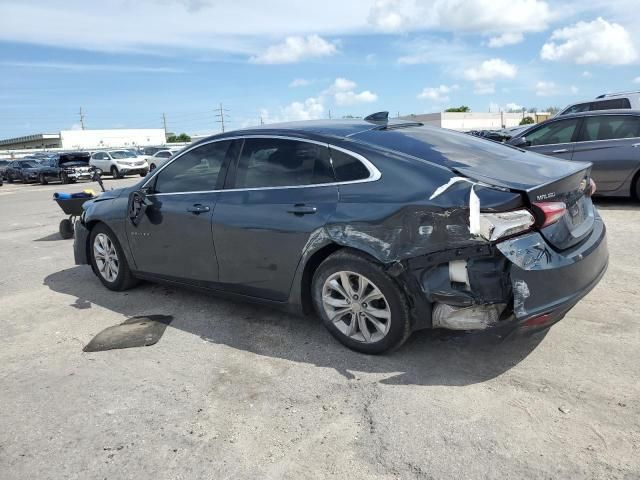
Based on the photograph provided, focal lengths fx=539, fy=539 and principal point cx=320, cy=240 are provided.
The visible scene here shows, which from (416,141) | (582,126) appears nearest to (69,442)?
(416,141)

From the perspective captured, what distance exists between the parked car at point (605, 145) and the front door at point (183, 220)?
17.9ft

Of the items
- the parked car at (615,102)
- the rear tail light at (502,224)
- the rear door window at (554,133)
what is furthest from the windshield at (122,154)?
the rear tail light at (502,224)

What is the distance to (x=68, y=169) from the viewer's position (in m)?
29.0

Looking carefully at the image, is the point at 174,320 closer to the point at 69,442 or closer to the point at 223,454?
the point at 69,442

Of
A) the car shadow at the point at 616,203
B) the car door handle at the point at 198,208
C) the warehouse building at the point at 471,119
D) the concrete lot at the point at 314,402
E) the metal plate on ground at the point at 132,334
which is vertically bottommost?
the concrete lot at the point at 314,402

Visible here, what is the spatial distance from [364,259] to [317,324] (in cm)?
113

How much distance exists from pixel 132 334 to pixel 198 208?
47.7 inches

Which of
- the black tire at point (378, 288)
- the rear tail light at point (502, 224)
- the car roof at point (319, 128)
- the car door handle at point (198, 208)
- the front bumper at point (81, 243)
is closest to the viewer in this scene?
the rear tail light at point (502, 224)

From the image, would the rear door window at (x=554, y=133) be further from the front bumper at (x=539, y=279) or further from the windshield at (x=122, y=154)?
the windshield at (x=122, y=154)

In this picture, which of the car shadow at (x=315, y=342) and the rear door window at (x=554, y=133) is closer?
the car shadow at (x=315, y=342)

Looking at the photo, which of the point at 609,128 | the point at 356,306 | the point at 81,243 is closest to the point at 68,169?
the point at 81,243

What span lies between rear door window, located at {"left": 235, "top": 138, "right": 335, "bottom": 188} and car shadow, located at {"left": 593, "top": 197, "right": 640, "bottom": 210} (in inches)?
262

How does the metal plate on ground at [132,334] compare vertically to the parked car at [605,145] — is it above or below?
below

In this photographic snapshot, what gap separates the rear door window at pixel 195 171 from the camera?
465cm
